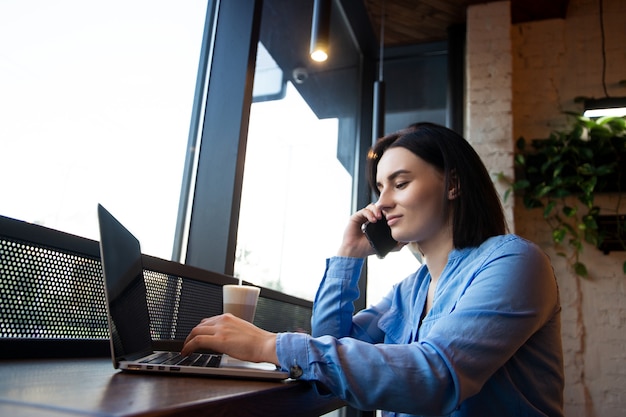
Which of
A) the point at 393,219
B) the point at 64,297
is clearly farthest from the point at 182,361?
the point at 393,219

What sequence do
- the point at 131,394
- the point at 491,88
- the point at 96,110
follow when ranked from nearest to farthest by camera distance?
the point at 131,394, the point at 96,110, the point at 491,88

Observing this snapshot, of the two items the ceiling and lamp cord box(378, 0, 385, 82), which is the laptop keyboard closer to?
lamp cord box(378, 0, 385, 82)

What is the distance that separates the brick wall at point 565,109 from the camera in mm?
2664

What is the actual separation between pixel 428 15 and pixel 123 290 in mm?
3187

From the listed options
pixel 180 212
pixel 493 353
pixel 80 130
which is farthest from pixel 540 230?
pixel 80 130

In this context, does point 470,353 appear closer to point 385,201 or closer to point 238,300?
point 238,300

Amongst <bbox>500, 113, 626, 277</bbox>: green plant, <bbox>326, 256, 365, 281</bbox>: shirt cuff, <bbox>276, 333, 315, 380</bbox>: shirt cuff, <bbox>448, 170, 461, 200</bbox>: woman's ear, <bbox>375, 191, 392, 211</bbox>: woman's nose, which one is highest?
<bbox>500, 113, 626, 277</bbox>: green plant

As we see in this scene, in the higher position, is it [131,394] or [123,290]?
[123,290]

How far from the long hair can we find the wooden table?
1.82ft

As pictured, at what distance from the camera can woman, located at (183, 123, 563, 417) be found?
0.69 m

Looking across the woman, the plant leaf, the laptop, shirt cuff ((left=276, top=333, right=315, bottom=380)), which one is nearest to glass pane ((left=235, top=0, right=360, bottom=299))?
the woman

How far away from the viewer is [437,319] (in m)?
1.00

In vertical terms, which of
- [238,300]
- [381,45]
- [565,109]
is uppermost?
[381,45]

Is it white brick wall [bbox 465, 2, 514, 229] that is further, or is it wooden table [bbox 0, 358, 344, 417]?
white brick wall [bbox 465, 2, 514, 229]
